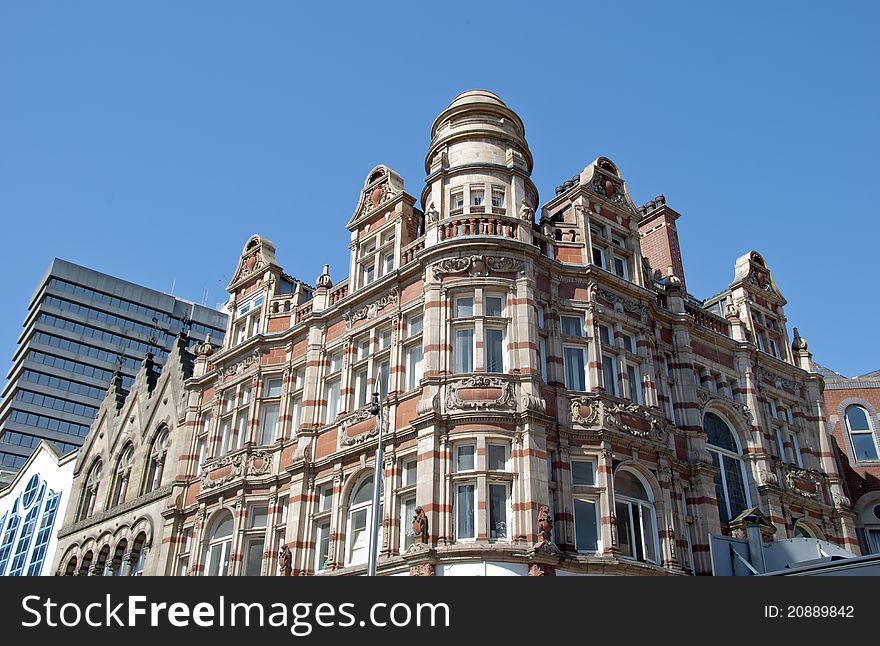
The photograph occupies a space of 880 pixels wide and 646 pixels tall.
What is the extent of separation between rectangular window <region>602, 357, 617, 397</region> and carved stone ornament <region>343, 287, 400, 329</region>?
8.01 metres

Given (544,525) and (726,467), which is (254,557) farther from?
(726,467)

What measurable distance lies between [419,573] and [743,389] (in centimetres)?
1791

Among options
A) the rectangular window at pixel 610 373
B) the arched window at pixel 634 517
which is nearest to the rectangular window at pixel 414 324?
the rectangular window at pixel 610 373

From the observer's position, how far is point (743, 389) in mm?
34625

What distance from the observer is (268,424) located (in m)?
34.1

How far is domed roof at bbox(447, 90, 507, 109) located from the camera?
3300 centimetres

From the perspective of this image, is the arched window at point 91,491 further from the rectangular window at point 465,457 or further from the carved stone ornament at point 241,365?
the rectangular window at point 465,457

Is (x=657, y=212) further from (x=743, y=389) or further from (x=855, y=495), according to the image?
(x=855, y=495)

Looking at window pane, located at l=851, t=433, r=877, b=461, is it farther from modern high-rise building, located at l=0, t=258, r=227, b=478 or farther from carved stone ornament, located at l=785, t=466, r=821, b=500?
modern high-rise building, located at l=0, t=258, r=227, b=478

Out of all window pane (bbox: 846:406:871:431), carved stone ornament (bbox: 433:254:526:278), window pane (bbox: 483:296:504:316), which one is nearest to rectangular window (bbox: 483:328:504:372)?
window pane (bbox: 483:296:504:316)

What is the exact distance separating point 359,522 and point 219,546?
7.99 meters

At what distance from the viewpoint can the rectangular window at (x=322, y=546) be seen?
2880 cm

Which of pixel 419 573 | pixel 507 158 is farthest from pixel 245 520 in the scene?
pixel 507 158

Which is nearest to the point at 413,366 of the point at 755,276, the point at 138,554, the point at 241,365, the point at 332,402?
the point at 332,402
